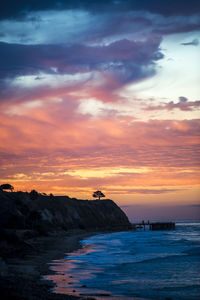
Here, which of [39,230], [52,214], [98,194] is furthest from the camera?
[98,194]

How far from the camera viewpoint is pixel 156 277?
22.7 m

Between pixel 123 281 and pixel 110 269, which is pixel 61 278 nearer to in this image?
pixel 123 281

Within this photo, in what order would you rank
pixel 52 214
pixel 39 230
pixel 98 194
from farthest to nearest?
pixel 98 194, pixel 52 214, pixel 39 230

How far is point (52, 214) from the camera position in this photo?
104125 millimetres

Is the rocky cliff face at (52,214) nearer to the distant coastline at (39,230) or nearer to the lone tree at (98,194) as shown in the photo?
the distant coastline at (39,230)

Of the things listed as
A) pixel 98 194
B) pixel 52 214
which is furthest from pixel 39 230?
pixel 98 194

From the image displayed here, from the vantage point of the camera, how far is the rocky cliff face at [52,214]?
59.0 meters

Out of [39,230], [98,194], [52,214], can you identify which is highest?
[98,194]

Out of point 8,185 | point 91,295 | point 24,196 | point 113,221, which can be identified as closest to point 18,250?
point 91,295

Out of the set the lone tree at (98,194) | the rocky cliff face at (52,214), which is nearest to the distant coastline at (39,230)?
the rocky cliff face at (52,214)

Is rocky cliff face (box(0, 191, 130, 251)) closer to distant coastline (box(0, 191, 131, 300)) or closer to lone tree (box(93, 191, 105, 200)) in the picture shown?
distant coastline (box(0, 191, 131, 300))

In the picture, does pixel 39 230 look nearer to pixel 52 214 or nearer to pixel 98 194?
pixel 52 214

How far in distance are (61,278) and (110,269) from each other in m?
6.29

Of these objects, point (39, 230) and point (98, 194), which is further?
point (98, 194)
